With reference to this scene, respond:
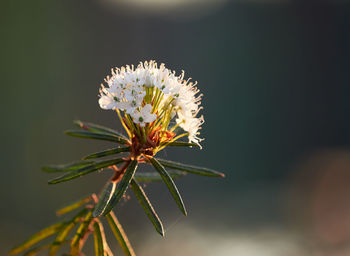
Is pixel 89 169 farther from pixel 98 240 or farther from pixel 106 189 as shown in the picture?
pixel 98 240

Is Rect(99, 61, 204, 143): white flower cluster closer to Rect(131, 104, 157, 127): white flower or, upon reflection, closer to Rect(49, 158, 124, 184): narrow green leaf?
Rect(131, 104, 157, 127): white flower

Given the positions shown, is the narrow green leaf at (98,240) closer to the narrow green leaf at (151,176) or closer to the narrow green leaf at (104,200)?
the narrow green leaf at (104,200)

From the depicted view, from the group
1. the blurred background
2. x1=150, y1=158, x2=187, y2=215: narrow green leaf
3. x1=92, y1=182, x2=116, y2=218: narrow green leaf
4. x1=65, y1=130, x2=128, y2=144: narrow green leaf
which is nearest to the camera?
x1=92, y1=182, x2=116, y2=218: narrow green leaf

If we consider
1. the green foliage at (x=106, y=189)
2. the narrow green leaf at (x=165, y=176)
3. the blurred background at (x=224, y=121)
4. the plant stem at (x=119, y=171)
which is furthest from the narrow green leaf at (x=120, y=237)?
the blurred background at (x=224, y=121)

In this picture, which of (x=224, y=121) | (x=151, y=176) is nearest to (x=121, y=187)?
(x=151, y=176)

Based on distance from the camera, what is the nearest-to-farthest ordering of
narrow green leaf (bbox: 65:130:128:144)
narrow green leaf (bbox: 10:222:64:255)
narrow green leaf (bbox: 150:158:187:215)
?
narrow green leaf (bbox: 150:158:187:215)
narrow green leaf (bbox: 65:130:128:144)
narrow green leaf (bbox: 10:222:64:255)

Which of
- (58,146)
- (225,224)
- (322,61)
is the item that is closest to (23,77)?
(58,146)

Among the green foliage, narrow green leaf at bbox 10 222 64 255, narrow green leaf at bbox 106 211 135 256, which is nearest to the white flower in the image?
the green foliage
